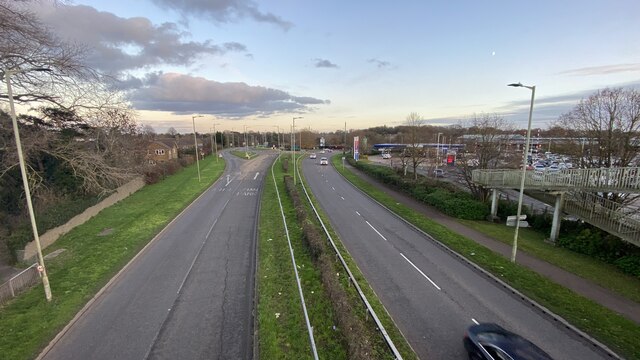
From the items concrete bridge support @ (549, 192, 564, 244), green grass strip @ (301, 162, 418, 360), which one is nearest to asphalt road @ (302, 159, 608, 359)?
green grass strip @ (301, 162, 418, 360)

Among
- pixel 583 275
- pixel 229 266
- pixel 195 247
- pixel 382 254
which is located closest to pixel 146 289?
pixel 229 266

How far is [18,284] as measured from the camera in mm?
13664

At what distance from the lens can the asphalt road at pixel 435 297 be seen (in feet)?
35.0

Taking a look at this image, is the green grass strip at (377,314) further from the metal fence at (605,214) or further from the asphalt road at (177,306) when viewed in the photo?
the metal fence at (605,214)

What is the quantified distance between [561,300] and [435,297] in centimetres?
498

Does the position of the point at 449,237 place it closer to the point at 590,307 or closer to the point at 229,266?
the point at 590,307

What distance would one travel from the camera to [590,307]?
42.1 feet

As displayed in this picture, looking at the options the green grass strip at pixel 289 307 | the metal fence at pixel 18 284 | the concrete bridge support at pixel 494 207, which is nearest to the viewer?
the green grass strip at pixel 289 307

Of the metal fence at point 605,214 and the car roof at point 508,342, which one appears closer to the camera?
the car roof at point 508,342

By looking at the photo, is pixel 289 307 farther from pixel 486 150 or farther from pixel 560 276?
pixel 486 150

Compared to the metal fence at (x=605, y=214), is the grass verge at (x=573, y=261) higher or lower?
lower

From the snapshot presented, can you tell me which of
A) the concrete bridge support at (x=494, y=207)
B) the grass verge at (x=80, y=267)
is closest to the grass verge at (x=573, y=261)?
the concrete bridge support at (x=494, y=207)

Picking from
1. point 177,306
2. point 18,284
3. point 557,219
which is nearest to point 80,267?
point 18,284

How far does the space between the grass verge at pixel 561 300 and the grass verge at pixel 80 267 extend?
17.6 m
